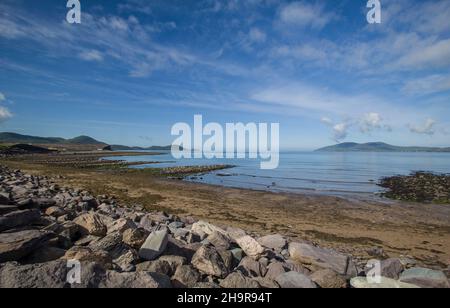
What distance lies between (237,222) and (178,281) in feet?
34.6

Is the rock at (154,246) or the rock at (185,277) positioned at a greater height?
the rock at (154,246)

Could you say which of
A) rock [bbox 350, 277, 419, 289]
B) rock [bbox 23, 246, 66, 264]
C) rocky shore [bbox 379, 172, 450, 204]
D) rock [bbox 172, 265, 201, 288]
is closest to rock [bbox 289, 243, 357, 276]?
rock [bbox 350, 277, 419, 289]

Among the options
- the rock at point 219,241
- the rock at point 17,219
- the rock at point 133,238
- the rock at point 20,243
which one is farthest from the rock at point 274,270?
the rock at point 17,219

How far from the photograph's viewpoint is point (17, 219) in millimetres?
5754

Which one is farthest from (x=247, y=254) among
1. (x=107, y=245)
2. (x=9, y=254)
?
(x=9, y=254)

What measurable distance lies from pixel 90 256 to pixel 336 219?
16.1 meters

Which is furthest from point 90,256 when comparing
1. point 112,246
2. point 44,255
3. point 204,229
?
point 204,229

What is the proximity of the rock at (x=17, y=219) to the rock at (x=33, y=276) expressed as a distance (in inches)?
82.6

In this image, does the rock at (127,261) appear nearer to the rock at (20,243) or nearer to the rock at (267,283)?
the rock at (20,243)

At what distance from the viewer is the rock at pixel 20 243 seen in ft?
13.9

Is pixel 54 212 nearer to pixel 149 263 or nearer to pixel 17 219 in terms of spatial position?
pixel 17 219

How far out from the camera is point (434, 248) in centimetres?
1180
